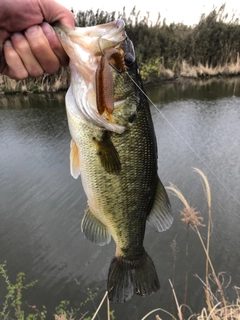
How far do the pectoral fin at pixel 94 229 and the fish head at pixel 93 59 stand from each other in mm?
537

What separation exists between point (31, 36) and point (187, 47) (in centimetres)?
1879

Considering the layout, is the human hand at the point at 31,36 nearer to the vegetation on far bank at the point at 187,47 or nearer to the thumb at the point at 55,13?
the thumb at the point at 55,13

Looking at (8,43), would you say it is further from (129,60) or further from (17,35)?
(129,60)

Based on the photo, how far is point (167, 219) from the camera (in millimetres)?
1617

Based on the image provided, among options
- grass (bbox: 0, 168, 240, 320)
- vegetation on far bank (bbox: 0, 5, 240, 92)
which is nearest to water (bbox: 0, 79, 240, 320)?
grass (bbox: 0, 168, 240, 320)

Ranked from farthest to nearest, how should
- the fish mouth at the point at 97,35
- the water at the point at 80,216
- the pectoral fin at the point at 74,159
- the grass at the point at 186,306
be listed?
the water at the point at 80,216
the grass at the point at 186,306
the pectoral fin at the point at 74,159
the fish mouth at the point at 97,35

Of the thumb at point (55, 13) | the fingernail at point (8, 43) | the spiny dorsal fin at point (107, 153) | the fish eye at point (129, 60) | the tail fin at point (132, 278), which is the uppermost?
the thumb at point (55, 13)

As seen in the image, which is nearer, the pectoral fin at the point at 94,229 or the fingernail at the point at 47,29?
the fingernail at the point at 47,29

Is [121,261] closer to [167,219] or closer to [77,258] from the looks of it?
[167,219]

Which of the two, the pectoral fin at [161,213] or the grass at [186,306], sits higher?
the pectoral fin at [161,213]

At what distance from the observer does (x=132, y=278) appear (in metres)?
1.67

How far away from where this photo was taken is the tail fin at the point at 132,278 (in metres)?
1.64

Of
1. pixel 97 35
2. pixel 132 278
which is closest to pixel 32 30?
pixel 97 35

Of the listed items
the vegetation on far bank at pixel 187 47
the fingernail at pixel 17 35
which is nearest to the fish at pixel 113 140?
the fingernail at pixel 17 35
